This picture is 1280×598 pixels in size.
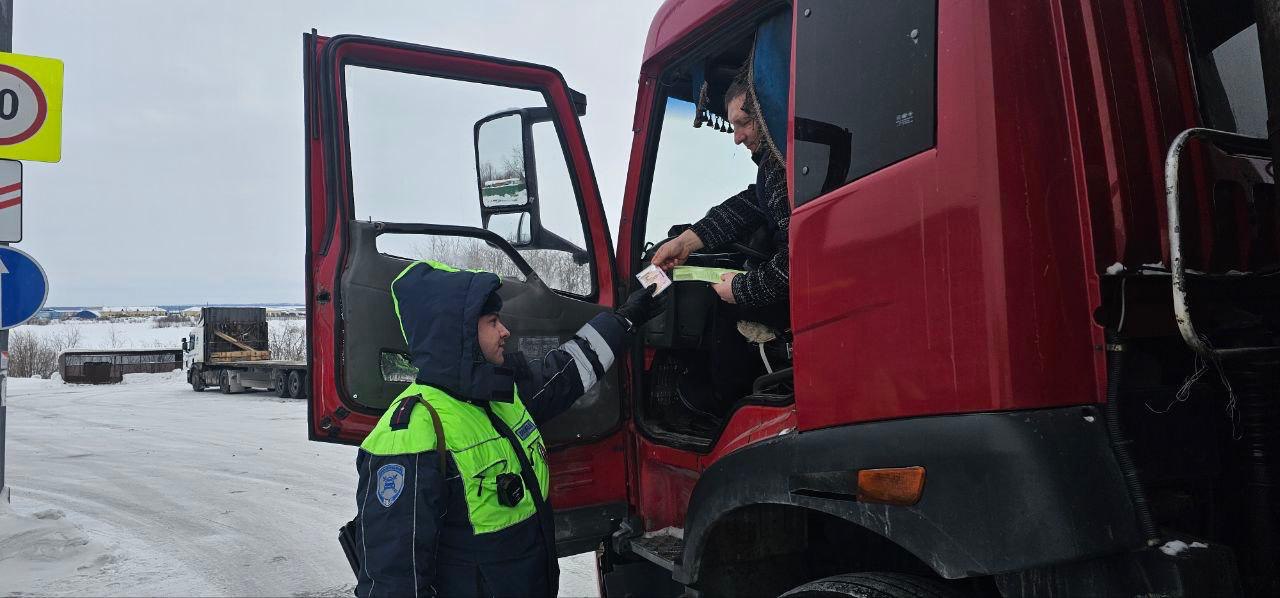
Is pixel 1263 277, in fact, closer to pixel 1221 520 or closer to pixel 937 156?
pixel 1221 520

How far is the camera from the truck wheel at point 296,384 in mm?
16828

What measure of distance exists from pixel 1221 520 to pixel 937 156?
89cm

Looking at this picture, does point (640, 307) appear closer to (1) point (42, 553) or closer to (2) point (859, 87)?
(2) point (859, 87)

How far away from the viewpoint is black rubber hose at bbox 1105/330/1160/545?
50.8 inches

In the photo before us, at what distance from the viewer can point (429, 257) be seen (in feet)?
9.48

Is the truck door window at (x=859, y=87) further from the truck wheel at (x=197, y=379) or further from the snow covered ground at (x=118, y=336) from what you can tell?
the snow covered ground at (x=118, y=336)

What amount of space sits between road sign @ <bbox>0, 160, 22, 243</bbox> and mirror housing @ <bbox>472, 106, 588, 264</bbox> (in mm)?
4207

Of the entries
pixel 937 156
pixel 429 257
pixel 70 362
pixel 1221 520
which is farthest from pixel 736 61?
pixel 70 362

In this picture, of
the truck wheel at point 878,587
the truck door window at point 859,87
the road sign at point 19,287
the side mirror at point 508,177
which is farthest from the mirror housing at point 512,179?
the road sign at point 19,287

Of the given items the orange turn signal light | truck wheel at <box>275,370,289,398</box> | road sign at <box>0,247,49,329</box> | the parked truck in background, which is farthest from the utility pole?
truck wheel at <box>275,370,289,398</box>

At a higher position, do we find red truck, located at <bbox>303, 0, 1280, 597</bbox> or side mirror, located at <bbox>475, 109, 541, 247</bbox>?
side mirror, located at <bbox>475, 109, 541, 247</bbox>

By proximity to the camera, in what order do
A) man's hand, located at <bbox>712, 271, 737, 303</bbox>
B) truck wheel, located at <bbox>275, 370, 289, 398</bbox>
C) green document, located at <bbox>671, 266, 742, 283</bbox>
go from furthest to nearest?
truck wheel, located at <bbox>275, 370, 289, 398</bbox> → green document, located at <bbox>671, 266, 742, 283</bbox> → man's hand, located at <bbox>712, 271, 737, 303</bbox>

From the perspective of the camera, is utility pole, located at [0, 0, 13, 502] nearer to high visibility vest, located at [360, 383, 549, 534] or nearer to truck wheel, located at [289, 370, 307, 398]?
high visibility vest, located at [360, 383, 549, 534]

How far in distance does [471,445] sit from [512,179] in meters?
1.25
